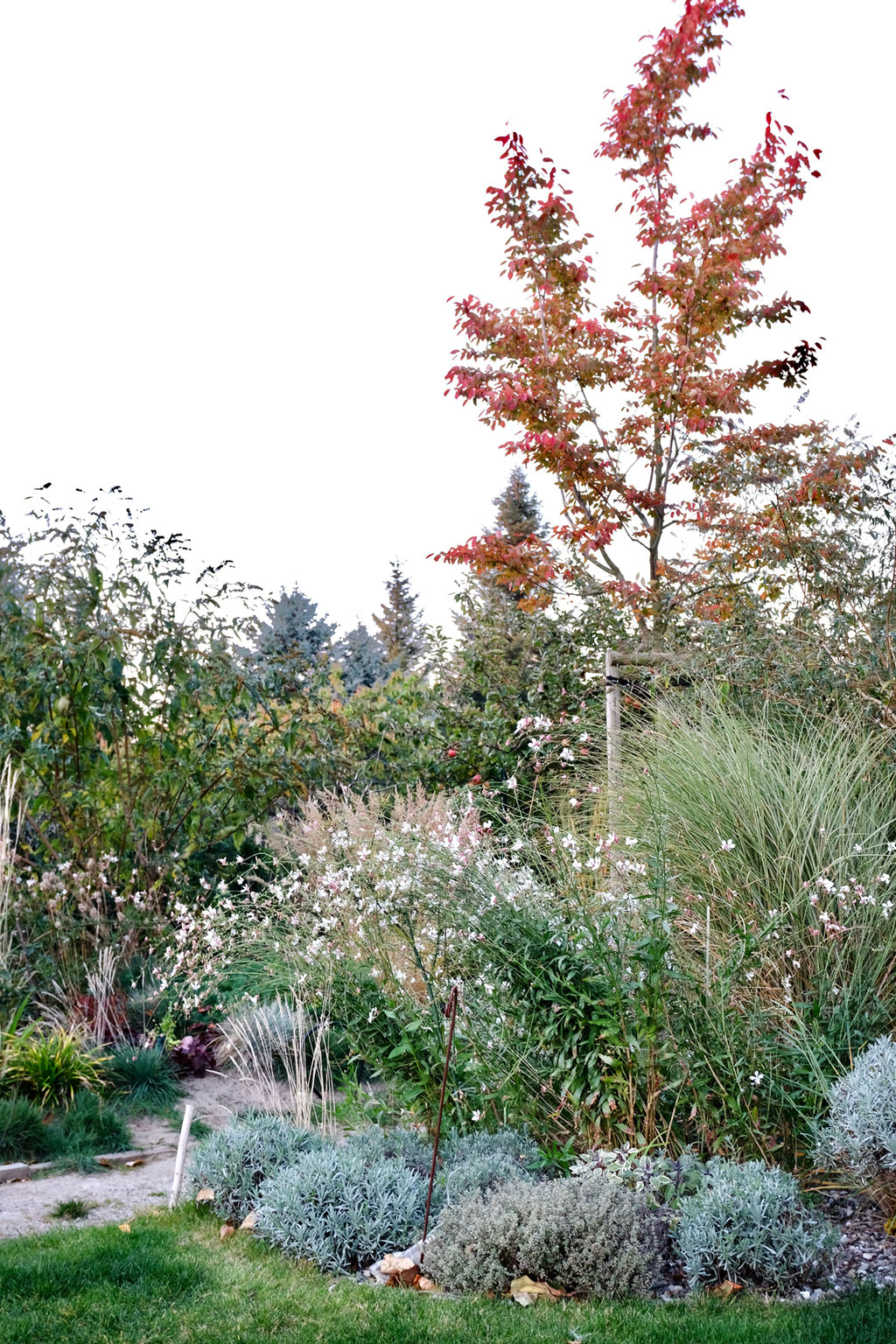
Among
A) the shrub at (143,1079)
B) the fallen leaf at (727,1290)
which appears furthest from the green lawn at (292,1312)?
the shrub at (143,1079)

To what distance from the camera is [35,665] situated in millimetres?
5582

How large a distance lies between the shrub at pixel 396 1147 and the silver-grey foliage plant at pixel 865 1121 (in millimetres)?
1221

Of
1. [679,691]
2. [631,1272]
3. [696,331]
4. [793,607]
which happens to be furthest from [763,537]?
[631,1272]


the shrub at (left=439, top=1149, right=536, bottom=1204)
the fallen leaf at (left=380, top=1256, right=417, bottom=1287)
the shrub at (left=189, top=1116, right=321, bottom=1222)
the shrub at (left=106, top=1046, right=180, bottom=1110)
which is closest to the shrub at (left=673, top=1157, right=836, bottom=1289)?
the shrub at (left=439, top=1149, right=536, bottom=1204)

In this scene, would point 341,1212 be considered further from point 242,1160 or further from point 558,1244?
point 558,1244

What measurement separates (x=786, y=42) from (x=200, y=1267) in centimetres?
922

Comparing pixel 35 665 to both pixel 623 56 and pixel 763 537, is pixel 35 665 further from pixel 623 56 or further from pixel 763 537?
pixel 623 56

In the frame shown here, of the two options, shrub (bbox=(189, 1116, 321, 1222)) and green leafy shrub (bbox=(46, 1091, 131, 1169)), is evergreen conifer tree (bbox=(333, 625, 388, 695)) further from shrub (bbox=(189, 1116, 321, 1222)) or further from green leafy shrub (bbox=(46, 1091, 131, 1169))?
shrub (bbox=(189, 1116, 321, 1222))

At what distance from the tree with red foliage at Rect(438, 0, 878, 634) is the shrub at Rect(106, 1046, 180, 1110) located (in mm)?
4537

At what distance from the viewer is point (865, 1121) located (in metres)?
2.77

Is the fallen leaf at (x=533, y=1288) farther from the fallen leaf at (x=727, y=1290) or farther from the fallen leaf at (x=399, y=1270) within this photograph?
the fallen leaf at (x=727, y=1290)

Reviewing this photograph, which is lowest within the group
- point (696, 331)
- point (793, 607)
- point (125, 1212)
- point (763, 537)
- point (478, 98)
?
point (125, 1212)

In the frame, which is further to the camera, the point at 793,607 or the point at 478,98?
the point at 478,98

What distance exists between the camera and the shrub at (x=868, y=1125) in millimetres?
2756
